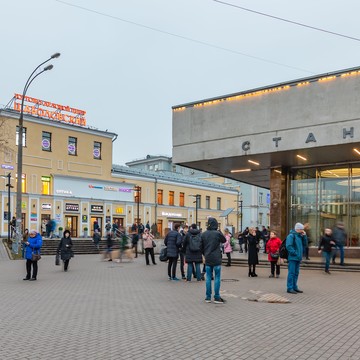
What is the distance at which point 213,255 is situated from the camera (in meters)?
10.9

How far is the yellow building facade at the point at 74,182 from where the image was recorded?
44.3m

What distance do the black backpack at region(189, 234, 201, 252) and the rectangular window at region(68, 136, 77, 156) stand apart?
36581 mm

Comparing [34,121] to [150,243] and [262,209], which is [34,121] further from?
[262,209]

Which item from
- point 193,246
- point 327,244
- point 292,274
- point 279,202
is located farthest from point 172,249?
point 279,202

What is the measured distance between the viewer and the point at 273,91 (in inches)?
866

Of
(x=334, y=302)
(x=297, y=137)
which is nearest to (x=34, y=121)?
(x=297, y=137)

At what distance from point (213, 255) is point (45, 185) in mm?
38290

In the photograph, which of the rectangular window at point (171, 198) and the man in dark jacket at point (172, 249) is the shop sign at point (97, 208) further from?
the man in dark jacket at point (172, 249)

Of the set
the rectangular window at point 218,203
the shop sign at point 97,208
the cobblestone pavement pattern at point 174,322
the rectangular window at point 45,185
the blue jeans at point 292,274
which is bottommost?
the cobblestone pavement pattern at point 174,322

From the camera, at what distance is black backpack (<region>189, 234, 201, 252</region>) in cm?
1432

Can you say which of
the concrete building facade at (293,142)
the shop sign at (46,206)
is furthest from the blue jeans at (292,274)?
the shop sign at (46,206)

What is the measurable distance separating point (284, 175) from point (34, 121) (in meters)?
28.3

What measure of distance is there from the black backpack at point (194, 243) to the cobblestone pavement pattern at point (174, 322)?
1126 millimetres

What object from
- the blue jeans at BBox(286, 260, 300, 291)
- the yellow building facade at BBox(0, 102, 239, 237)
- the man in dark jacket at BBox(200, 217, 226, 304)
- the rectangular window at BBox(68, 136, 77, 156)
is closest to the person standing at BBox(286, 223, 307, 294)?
the blue jeans at BBox(286, 260, 300, 291)
